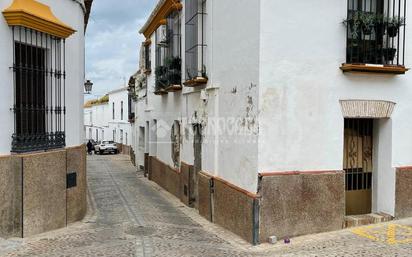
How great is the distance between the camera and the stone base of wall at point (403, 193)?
836 cm

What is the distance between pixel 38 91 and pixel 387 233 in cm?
670

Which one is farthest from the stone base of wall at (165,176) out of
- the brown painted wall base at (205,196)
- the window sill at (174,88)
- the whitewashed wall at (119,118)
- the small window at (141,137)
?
the whitewashed wall at (119,118)

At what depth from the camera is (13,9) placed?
7113 millimetres

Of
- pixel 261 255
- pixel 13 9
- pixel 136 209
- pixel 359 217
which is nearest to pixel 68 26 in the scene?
pixel 13 9

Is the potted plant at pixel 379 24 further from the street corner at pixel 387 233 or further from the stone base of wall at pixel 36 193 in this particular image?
the stone base of wall at pixel 36 193

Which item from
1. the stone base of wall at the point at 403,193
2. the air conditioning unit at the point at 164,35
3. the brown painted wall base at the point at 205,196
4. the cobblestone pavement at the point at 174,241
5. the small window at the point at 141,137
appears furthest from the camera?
→ the small window at the point at 141,137

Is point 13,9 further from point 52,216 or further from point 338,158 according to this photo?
point 338,158

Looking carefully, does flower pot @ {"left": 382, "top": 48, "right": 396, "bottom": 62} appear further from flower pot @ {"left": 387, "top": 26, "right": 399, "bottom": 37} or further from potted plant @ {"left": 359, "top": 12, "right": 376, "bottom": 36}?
potted plant @ {"left": 359, "top": 12, "right": 376, "bottom": 36}

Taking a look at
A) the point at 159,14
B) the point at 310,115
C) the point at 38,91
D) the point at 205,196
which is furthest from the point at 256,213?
the point at 159,14

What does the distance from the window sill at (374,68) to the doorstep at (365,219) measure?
8.89 ft

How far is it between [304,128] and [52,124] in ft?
15.2

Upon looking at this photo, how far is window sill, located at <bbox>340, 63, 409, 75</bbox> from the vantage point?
25.1 feet

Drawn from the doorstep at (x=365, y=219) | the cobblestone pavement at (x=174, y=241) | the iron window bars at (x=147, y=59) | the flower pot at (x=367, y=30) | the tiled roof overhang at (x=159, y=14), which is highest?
the tiled roof overhang at (x=159, y=14)

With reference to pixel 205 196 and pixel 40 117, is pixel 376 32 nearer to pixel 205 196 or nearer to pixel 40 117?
pixel 205 196
